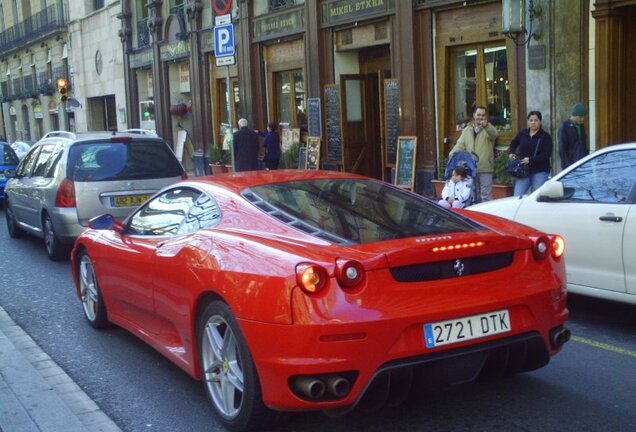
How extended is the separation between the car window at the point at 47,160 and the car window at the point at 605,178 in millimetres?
6842

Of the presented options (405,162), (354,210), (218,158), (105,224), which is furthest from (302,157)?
(354,210)

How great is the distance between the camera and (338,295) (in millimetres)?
4059

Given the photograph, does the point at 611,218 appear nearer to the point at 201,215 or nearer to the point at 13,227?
the point at 201,215

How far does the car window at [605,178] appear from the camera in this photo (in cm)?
662

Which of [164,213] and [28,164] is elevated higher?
[28,164]

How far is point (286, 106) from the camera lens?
20297 mm

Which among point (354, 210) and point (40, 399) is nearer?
point (354, 210)

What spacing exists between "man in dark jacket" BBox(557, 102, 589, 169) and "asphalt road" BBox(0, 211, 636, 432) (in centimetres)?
401

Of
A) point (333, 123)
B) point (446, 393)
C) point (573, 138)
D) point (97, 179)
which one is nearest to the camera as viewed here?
point (446, 393)

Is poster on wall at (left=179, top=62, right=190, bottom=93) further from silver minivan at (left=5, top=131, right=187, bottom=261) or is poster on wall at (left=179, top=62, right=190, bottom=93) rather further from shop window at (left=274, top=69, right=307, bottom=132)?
silver minivan at (left=5, top=131, right=187, bottom=261)

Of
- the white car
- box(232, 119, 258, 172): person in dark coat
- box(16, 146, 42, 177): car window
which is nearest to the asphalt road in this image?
the white car

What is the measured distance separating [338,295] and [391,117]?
1255cm

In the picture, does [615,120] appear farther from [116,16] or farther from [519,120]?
[116,16]

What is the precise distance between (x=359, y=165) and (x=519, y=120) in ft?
17.0
